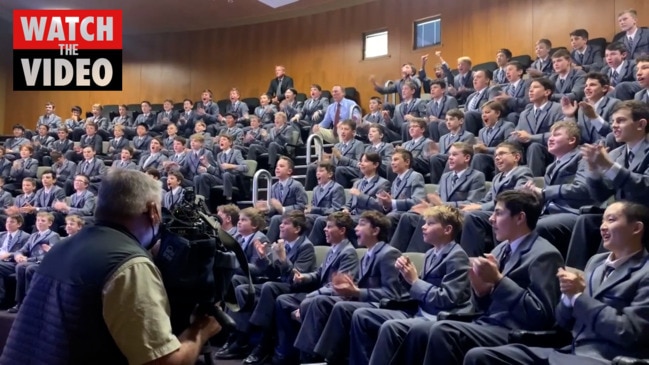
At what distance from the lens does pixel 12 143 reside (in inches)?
398

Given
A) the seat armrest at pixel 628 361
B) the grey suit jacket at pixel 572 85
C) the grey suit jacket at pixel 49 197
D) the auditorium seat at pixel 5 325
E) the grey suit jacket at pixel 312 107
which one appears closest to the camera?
the seat armrest at pixel 628 361

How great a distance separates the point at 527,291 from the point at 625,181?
743 mm

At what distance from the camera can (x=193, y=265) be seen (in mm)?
1387

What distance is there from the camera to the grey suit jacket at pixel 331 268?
3951 millimetres

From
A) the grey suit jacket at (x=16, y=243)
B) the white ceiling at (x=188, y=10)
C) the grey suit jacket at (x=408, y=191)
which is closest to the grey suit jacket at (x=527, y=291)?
the grey suit jacket at (x=408, y=191)

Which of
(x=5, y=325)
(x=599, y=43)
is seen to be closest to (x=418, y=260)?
(x=5, y=325)

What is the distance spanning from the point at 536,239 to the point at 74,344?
2.02m

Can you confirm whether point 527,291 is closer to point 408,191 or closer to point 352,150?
point 408,191

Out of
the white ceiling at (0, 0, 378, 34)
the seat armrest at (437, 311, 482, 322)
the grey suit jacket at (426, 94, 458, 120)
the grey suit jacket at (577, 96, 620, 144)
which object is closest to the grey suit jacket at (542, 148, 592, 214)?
the grey suit jacket at (577, 96, 620, 144)

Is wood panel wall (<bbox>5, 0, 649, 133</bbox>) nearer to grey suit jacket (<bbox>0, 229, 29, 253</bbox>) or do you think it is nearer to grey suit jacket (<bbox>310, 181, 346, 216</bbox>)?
grey suit jacket (<bbox>310, 181, 346, 216</bbox>)

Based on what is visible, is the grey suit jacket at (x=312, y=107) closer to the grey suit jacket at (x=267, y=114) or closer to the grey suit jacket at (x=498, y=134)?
the grey suit jacket at (x=267, y=114)

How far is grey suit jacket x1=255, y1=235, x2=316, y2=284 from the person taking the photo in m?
4.29

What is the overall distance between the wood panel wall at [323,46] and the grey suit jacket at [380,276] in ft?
17.5

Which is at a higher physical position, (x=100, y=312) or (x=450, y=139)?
(x=450, y=139)
